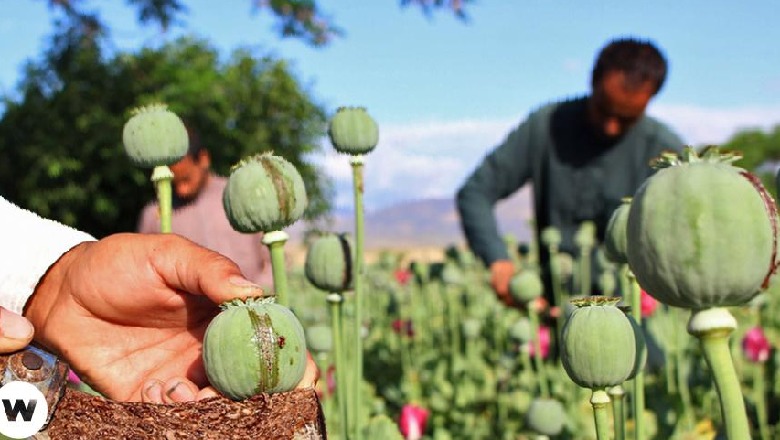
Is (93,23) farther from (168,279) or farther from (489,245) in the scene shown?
(168,279)

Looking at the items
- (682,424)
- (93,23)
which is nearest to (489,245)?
(682,424)

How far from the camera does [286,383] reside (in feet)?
2.53

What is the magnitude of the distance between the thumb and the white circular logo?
0.13 ft

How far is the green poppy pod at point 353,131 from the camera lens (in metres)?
1.34

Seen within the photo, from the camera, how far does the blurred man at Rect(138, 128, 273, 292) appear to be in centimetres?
297

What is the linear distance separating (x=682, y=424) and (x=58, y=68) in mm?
7186

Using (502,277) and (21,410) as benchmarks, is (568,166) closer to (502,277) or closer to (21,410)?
(502,277)

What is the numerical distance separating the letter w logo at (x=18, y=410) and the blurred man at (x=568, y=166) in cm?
211

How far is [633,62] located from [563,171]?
615mm

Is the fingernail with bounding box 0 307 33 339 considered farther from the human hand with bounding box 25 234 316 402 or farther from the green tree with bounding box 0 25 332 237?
the green tree with bounding box 0 25 332 237

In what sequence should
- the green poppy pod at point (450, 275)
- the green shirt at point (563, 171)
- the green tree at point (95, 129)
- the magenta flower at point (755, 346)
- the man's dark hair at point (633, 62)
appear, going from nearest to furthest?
the magenta flower at point (755, 346), the man's dark hair at point (633, 62), the green poppy pod at point (450, 275), the green shirt at point (563, 171), the green tree at point (95, 129)

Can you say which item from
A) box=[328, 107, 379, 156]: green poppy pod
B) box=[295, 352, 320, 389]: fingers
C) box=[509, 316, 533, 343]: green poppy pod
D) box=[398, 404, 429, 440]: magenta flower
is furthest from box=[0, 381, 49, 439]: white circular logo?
box=[509, 316, 533, 343]: green poppy pod

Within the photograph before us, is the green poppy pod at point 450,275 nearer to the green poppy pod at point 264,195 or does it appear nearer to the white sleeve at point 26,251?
the white sleeve at point 26,251

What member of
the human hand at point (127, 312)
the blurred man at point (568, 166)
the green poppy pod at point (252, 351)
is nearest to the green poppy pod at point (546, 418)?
the human hand at point (127, 312)
